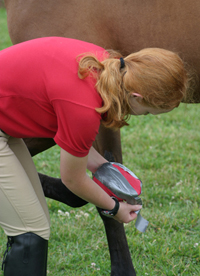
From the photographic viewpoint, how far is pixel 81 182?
1.43 m

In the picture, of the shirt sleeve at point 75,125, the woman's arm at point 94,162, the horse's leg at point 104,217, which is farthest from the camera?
the horse's leg at point 104,217

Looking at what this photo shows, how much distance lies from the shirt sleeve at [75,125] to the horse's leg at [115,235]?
28.6 inches

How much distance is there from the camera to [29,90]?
1.37 m

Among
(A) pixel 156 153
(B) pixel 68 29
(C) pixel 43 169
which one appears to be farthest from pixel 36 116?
(A) pixel 156 153

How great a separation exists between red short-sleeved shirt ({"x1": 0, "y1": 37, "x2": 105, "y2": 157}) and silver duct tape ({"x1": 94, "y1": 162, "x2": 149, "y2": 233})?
35cm

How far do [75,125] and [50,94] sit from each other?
0.14 m

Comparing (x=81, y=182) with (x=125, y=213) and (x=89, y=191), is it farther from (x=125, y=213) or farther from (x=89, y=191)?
(x=125, y=213)

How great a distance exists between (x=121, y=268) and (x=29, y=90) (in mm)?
1202

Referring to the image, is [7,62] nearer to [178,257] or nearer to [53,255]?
[53,255]

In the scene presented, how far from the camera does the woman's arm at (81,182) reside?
4.50 feet

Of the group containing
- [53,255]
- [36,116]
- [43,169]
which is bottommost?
[43,169]

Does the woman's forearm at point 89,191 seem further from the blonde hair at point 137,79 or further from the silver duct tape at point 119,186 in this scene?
the blonde hair at point 137,79

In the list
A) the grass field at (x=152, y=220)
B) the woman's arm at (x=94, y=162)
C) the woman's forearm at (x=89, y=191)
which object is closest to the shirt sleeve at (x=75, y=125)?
the woman's forearm at (x=89, y=191)

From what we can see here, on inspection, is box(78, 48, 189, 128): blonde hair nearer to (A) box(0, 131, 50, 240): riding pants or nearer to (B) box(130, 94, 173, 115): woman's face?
(B) box(130, 94, 173, 115): woman's face
